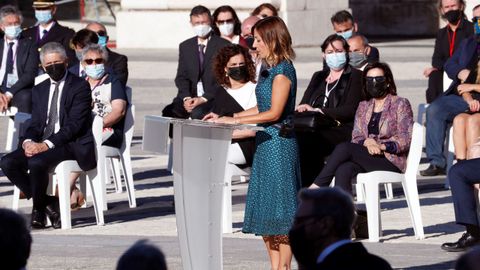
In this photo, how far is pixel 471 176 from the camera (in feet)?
35.8

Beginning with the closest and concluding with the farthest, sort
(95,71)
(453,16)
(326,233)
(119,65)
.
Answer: (326,233), (95,71), (119,65), (453,16)

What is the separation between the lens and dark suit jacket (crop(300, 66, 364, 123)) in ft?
40.2

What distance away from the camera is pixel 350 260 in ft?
19.4

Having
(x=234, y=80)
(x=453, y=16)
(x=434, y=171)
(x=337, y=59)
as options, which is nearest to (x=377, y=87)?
(x=337, y=59)

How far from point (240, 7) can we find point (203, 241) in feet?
68.4

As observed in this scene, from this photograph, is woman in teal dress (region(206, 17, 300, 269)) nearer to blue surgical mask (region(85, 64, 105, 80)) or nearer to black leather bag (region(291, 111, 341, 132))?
black leather bag (region(291, 111, 341, 132))

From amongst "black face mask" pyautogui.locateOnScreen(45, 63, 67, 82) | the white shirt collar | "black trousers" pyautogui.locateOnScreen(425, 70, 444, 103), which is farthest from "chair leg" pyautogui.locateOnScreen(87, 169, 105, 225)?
the white shirt collar

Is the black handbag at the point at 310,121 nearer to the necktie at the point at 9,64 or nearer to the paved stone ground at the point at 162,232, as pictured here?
the paved stone ground at the point at 162,232

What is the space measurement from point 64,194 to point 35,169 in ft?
1.00

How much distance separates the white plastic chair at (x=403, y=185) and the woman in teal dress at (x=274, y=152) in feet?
5.95

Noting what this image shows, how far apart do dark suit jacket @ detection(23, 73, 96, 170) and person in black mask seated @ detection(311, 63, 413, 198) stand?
7.21 ft

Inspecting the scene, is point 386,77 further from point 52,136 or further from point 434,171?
point 434,171

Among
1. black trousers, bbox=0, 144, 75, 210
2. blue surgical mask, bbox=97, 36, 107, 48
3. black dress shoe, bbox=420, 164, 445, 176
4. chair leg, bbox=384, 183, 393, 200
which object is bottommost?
black dress shoe, bbox=420, 164, 445, 176

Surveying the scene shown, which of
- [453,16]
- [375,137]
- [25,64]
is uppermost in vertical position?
[453,16]
